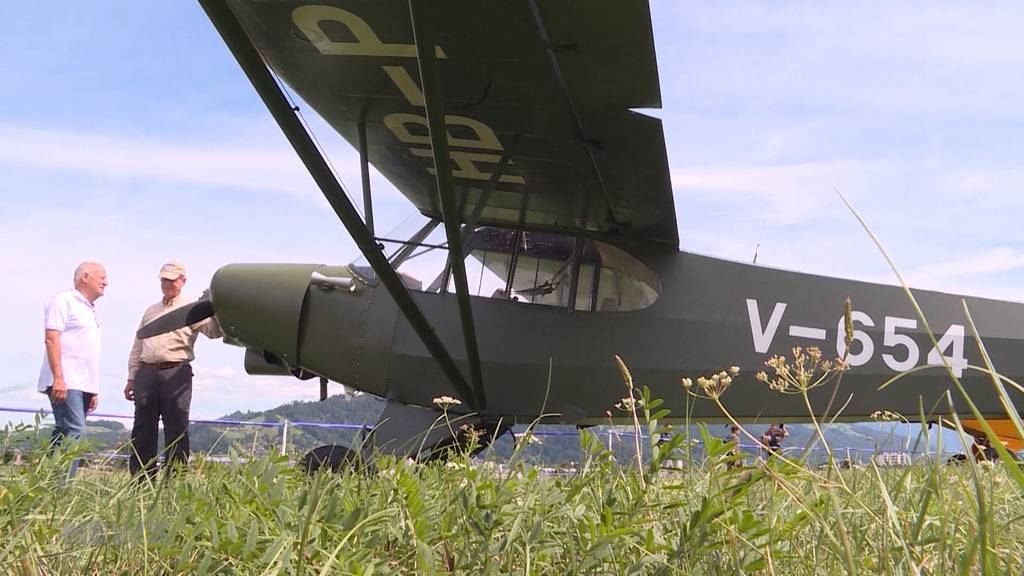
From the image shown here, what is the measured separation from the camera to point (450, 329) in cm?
615

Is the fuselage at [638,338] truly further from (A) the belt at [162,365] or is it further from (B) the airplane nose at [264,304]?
(A) the belt at [162,365]

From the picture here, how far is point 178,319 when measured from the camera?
19.2 feet

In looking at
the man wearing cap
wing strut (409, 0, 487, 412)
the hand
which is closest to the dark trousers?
the man wearing cap

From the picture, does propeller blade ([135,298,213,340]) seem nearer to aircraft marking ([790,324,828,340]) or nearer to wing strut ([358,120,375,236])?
wing strut ([358,120,375,236])

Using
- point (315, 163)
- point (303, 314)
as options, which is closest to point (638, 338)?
A: point (303, 314)

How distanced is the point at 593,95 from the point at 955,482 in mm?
3449

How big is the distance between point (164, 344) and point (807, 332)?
4.82m

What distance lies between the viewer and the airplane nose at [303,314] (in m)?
6.29

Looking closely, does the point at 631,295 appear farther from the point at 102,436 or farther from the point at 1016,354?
the point at 102,436

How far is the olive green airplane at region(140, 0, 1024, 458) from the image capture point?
5383mm

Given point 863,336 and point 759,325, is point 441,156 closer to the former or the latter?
point 759,325

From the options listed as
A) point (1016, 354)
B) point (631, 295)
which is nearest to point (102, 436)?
point (631, 295)

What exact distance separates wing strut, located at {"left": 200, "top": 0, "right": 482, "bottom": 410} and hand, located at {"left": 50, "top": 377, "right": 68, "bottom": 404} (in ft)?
7.04

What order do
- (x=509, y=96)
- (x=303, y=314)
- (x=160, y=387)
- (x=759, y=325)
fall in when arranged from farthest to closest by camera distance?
(x=303, y=314), (x=759, y=325), (x=160, y=387), (x=509, y=96)
